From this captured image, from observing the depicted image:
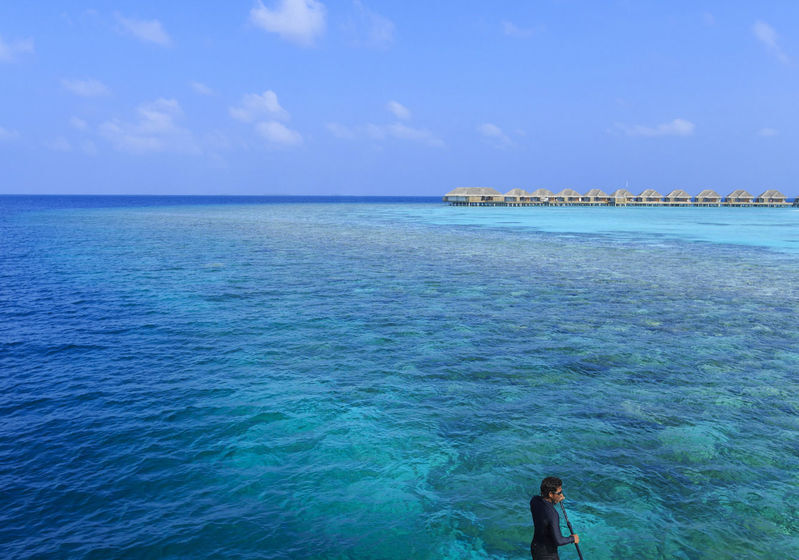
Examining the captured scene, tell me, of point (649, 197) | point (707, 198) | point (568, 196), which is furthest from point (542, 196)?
point (707, 198)

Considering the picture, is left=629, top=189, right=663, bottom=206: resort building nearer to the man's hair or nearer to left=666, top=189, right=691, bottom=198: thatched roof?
left=666, top=189, right=691, bottom=198: thatched roof

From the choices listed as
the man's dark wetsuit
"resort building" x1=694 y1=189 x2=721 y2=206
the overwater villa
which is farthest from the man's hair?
"resort building" x1=694 y1=189 x2=721 y2=206

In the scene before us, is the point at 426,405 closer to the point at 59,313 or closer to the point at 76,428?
the point at 76,428

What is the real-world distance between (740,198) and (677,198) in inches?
871

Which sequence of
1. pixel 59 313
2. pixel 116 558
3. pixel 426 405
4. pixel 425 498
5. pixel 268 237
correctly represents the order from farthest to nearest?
1. pixel 268 237
2. pixel 59 313
3. pixel 426 405
4. pixel 425 498
5. pixel 116 558

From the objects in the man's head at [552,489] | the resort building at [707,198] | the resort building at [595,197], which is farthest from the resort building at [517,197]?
the man's head at [552,489]

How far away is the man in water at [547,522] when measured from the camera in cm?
689

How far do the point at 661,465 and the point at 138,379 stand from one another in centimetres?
1561

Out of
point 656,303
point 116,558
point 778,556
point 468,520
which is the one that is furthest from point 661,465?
point 656,303

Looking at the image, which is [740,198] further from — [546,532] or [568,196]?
[546,532]

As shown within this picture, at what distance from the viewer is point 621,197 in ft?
515

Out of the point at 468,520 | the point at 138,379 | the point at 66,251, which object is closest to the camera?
the point at 468,520

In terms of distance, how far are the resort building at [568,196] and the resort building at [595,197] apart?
81.9 inches

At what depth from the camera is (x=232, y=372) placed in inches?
668
